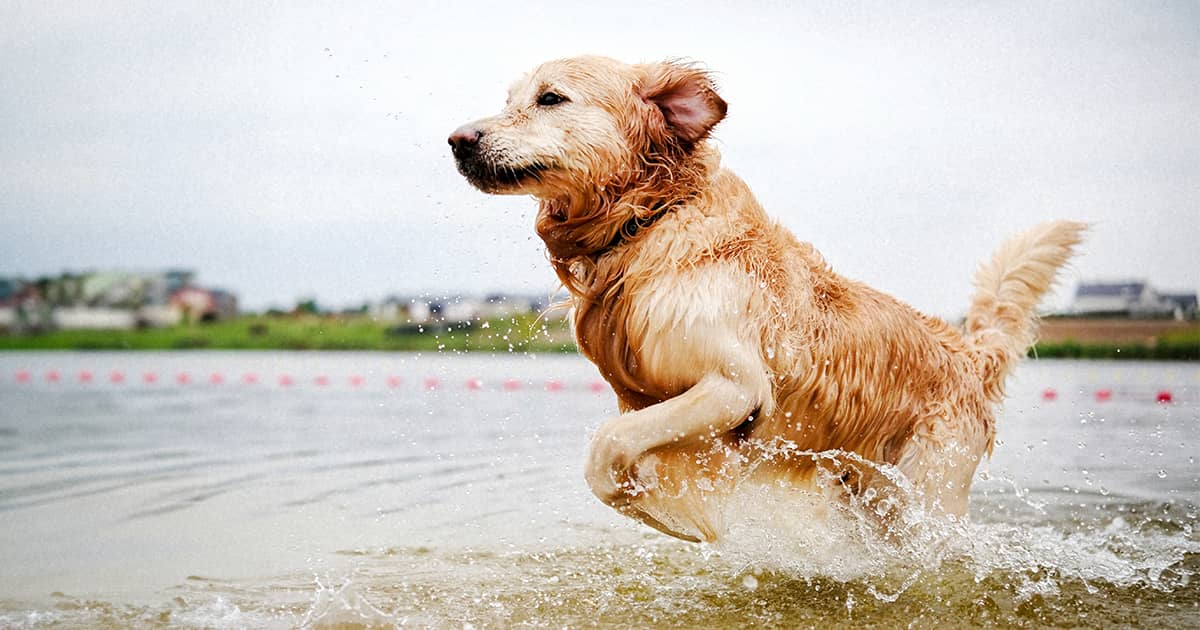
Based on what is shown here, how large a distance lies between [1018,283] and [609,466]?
2.67m

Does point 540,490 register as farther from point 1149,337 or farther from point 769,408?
point 1149,337

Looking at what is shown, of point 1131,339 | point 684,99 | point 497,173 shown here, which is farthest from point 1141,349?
point 497,173

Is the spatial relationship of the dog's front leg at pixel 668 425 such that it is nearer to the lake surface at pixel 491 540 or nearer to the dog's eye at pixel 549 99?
the lake surface at pixel 491 540

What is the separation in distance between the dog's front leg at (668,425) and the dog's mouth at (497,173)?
101 centimetres

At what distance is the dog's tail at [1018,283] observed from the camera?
5359mm

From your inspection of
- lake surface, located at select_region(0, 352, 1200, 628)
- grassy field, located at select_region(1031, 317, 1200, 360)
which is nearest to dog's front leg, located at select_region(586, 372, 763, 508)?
lake surface, located at select_region(0, 352, 1200, 628)

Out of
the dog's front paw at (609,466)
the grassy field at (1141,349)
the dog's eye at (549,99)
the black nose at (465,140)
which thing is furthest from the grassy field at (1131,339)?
Answer: the black nose at (465,140)

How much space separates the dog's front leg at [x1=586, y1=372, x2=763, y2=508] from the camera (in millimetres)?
4016

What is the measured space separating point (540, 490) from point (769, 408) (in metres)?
3.20

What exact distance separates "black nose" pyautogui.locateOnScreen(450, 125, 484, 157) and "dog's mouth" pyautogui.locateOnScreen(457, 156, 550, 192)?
31 mm

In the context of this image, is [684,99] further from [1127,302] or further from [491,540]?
[1127,302]

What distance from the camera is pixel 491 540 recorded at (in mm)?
5574

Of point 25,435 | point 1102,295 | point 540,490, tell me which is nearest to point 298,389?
point 25,435

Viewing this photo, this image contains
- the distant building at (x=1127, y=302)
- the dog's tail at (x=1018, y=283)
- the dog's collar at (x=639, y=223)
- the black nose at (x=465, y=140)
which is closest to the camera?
the black nose at (x=465, y=140)
